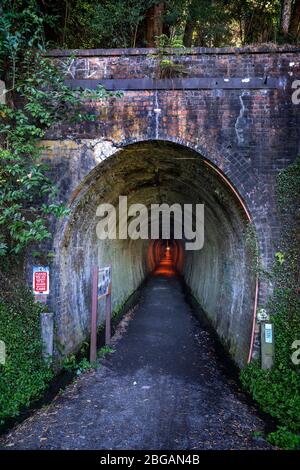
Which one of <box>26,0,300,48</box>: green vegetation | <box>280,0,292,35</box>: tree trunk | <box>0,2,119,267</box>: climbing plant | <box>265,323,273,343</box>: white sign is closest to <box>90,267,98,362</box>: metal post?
<box>0,2,119,267</box>: climbing plant

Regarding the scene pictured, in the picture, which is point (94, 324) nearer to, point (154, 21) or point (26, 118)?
point (26, 118)

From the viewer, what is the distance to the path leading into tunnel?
4.53 meters

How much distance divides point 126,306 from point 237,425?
893 cm

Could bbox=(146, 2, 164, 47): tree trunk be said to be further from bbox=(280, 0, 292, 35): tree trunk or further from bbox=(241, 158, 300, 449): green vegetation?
bbox=(241, 158, 300, 449): green vegetation

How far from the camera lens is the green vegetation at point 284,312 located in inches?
219

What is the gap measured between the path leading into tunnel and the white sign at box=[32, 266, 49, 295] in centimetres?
200

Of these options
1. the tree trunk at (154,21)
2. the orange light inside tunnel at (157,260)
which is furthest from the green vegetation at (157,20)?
the orange light inside tunnel at (157,260)

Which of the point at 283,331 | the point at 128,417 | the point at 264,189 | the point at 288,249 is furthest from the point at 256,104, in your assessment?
the point at 128,417

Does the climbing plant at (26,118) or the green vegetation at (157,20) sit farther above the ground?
the green vegetation at (157,20)

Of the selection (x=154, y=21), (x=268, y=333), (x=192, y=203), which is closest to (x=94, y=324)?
(x=268, y=333)

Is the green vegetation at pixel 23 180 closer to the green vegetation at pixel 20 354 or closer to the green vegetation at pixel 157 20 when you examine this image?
the green vegetation at pixel 20 354

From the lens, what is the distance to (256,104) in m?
6.59

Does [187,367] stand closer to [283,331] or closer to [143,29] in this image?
[283,331]

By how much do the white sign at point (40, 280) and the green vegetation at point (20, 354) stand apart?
19 cm
